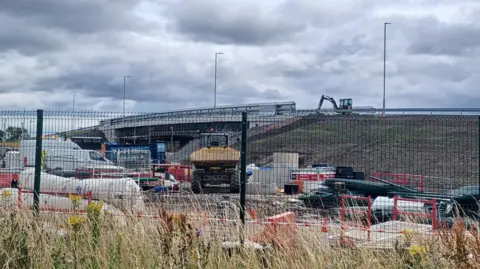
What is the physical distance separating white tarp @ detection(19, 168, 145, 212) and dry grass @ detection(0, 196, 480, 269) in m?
1.81

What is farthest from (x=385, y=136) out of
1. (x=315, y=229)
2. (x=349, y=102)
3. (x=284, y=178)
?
(x=349, y=102)

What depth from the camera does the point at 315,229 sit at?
780 cm

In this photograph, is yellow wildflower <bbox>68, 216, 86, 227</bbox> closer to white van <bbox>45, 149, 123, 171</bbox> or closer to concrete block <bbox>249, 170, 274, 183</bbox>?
concrete block <bbox>249, 170, 274, 183</bbox>

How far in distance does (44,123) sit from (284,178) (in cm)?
467

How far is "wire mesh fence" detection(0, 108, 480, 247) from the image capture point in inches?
365

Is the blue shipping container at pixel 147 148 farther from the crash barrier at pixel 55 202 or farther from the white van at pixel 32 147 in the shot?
the crash barrier at pixel 55 202

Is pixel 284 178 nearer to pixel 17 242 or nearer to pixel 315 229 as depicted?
pixel 315 229

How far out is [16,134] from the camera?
1101cm

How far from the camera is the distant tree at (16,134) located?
1063cm

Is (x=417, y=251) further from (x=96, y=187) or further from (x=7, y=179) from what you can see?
(x=7, y=179)

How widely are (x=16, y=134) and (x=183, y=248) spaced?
5.89m

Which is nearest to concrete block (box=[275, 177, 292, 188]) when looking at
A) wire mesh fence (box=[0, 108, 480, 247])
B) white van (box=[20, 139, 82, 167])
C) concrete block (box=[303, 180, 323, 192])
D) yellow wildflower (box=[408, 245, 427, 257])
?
wire mesh fence (box=[0, 108, 480, 247])

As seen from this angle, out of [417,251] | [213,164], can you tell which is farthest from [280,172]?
[213,164]

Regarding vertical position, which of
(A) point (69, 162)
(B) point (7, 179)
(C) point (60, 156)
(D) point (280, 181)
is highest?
(C) point (60, 156)
